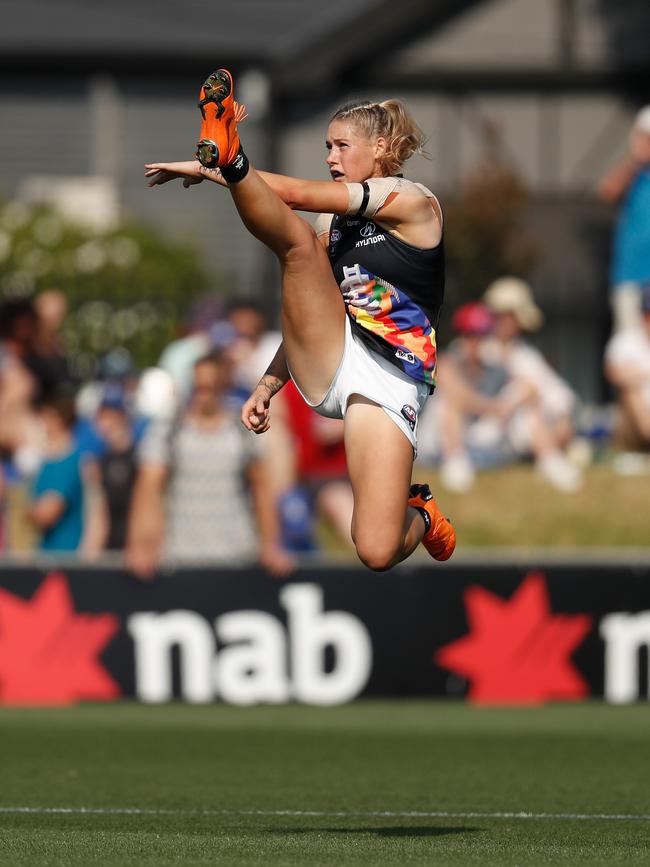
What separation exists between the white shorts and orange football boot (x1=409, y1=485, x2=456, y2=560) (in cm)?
35

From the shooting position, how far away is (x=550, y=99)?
2753cm

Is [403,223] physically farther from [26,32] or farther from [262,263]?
[26,32]

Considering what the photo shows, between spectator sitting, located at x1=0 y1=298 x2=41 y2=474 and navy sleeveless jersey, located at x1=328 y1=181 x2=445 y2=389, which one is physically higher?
navy sleeveless jersey, located at x1=328 y1=181 x2=445 y2=389

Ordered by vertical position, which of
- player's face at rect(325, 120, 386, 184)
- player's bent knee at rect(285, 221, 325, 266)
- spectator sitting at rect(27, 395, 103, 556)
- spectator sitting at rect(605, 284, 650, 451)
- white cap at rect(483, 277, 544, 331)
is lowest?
spectator sitting at rect(27, 395, 103, 556)

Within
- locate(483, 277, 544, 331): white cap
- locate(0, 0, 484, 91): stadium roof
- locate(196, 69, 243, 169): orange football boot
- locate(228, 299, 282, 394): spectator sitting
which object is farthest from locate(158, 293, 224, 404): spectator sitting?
locate(0, 0, 484, 91): stadium roof

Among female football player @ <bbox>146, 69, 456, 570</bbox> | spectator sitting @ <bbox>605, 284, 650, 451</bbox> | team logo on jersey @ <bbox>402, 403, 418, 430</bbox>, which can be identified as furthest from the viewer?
spectator sitting @ <bbox>605, 284, 650, 451</bbox>

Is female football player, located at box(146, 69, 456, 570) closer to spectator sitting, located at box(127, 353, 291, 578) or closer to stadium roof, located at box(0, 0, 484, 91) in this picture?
spectator sitting, located at box(127, 353, 291, 578)

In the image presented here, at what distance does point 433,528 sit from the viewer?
741 cm

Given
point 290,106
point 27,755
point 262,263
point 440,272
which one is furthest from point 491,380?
point 290,106

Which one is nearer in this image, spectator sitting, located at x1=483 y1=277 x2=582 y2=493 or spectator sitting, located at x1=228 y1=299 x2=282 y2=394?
spectator sitting, located at x1=228 y1=299 x2=282 y2=394

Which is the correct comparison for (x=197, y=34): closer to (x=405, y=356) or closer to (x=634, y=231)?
(x=634, y=231)

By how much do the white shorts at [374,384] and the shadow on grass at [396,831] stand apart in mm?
1390

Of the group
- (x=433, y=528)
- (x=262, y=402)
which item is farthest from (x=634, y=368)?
(x=262, y=402)

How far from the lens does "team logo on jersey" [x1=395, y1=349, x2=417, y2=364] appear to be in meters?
7.15
